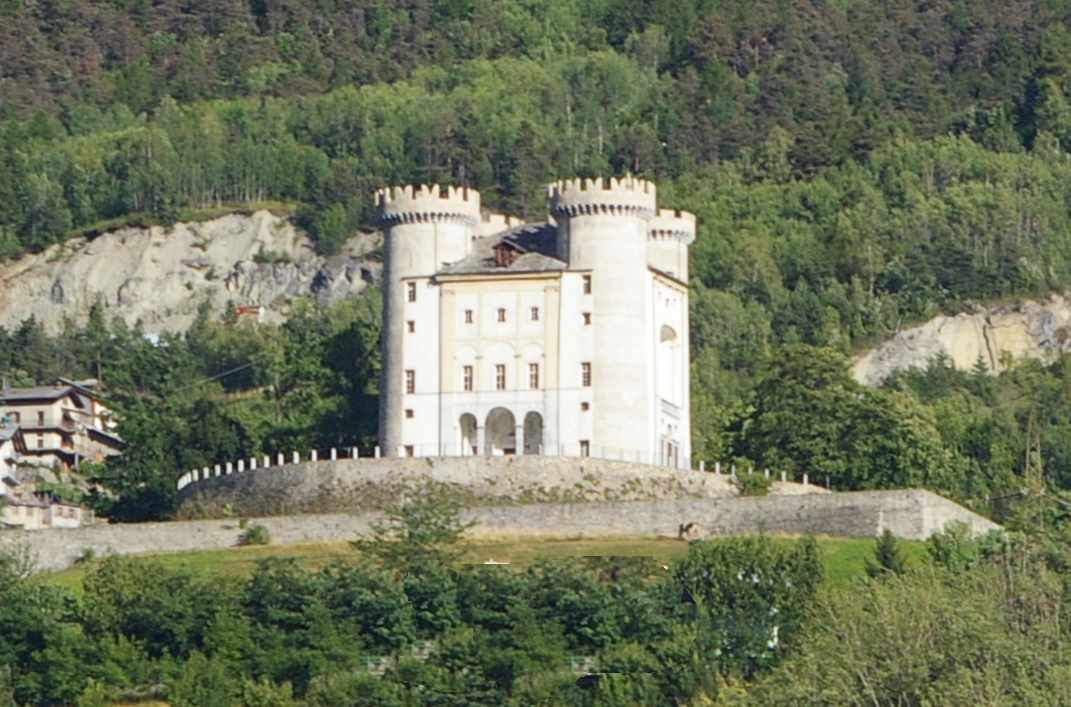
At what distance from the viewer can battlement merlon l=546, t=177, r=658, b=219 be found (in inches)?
3964

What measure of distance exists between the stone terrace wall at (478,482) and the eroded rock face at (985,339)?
47.5m

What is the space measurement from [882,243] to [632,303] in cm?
5518

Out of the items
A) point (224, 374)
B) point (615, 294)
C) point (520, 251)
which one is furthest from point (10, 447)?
point (615, 294)

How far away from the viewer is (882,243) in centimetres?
15350

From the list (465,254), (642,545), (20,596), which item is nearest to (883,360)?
(465,254)

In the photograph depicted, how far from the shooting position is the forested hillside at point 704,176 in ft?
370

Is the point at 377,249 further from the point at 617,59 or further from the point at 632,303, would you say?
the point at 632,303

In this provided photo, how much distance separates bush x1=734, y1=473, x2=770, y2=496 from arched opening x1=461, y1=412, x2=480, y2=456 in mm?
7762

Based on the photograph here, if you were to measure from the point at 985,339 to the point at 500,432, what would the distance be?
49.4 meters

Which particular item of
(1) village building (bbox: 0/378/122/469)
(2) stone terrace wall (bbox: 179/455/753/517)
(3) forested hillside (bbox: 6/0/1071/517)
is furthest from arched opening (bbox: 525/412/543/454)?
(1) village building (bbox: 0/378/122/469)

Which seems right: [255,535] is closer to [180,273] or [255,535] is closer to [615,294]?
[615,294]

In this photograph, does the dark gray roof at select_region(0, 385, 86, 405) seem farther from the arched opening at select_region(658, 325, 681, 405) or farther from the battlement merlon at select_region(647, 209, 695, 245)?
the arched opening at select_region(658, 325, 681, 405)

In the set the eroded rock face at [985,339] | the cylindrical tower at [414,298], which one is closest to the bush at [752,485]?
the cylindrical tower at [414,298]

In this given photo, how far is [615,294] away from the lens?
99.7 metres
